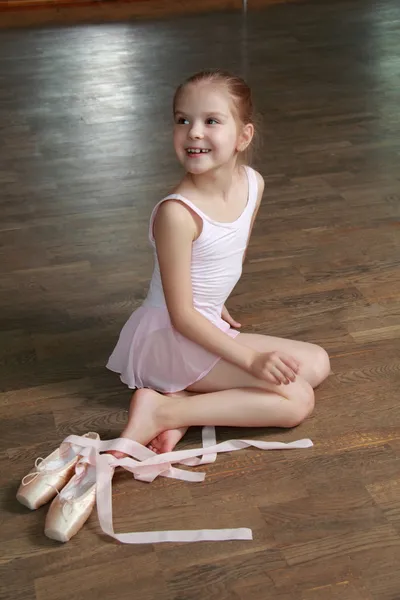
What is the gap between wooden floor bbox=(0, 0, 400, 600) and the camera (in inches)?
62.4

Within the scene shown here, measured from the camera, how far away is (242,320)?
225cm

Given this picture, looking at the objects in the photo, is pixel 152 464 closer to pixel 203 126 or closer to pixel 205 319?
pixel 205 319

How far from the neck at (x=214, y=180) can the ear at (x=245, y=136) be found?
0.04 m

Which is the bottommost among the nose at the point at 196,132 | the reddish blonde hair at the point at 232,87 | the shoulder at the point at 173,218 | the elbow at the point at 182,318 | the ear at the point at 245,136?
the elbow at the point at 182,318

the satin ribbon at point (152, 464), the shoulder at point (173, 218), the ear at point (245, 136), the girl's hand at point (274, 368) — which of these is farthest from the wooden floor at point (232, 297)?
the ear at point (245, 136)

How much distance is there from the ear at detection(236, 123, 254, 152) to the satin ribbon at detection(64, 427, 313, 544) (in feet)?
1.81

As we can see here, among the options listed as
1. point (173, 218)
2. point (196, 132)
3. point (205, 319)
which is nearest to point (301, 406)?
point (205, 319)

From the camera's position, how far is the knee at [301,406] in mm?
1865

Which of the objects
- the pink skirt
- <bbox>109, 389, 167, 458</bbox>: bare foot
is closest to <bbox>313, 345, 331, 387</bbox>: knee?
the pink skirt

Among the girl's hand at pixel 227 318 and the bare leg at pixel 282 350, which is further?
the girl's hand at pixel 227 318

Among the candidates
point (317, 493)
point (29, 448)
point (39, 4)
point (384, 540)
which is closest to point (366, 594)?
point (384, 540)

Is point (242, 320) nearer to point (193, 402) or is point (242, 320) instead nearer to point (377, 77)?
point (193, 402)

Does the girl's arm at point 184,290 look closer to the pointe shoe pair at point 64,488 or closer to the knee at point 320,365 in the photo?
the knee at point 320,365

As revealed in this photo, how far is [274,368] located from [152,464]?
29cm
